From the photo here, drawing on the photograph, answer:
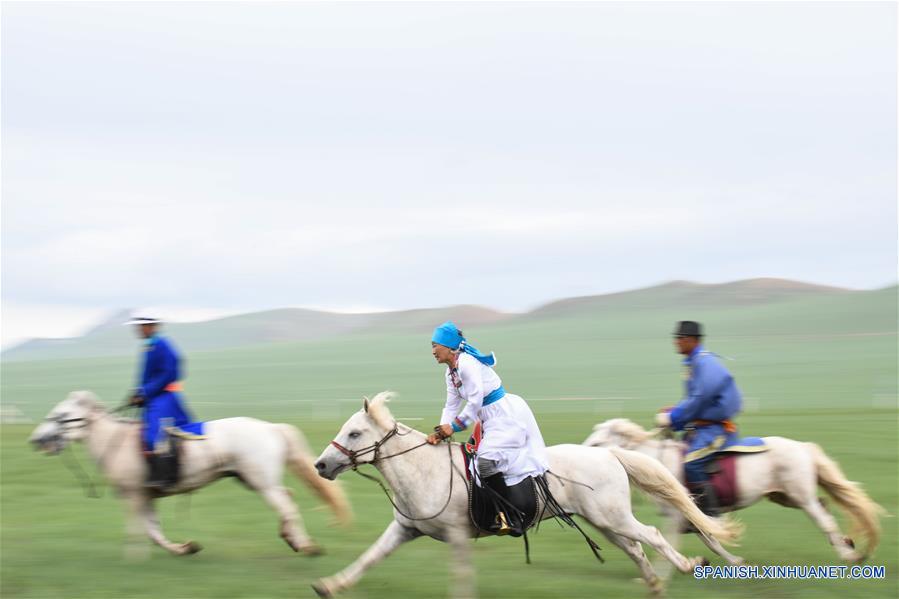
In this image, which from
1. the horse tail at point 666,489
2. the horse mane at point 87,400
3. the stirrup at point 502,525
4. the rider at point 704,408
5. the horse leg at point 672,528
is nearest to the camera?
the stirrup at point 502,525

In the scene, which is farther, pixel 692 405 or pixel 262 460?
pixel 262 460

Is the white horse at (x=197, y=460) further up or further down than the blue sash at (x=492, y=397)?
further down

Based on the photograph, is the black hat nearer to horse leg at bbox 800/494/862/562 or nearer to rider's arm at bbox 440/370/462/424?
horse leg at bbox 800/494/862/562

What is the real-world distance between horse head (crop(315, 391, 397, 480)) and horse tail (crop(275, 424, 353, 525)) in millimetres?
1971

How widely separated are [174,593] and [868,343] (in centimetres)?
8520

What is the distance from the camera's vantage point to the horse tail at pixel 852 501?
9.28 meters

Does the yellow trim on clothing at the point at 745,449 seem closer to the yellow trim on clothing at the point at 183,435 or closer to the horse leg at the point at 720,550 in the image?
the horse leg at the point at 720,550

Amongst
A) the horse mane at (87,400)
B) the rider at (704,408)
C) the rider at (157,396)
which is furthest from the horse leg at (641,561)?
the horse mane at (87,400)

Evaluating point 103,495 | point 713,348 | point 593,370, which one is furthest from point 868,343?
point 103,495

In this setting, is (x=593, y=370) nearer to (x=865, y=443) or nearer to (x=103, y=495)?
(x=865, y=443)

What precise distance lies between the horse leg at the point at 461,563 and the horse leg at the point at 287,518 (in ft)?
7.77

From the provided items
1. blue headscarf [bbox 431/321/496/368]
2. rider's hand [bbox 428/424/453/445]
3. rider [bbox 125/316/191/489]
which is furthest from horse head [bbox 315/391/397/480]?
rider [bbox 125/316/191/489]

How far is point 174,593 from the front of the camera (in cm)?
850

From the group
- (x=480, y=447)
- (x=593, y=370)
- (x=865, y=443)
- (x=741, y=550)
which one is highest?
(x=480, y=447)
